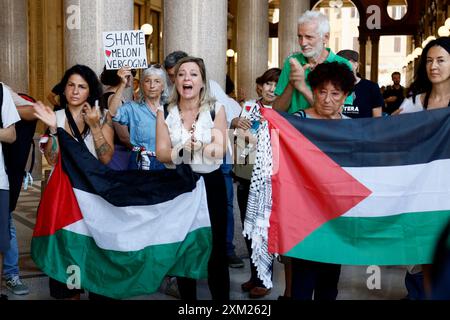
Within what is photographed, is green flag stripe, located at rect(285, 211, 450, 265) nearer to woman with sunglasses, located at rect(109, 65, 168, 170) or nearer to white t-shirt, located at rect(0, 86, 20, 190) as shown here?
woman with sunglasses, located at rect(109, 65, 168, 170)

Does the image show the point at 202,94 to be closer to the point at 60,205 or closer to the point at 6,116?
the point at 60,205

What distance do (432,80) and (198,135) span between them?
5.24ft

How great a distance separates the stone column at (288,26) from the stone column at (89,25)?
484 inches

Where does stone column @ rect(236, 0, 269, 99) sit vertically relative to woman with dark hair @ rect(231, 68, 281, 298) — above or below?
above

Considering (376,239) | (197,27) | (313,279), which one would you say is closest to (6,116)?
(313,279)

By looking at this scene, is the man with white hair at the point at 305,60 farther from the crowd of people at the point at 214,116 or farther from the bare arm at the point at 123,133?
the bare arm at the point at 123,133

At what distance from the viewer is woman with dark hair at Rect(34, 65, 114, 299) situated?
4422mm

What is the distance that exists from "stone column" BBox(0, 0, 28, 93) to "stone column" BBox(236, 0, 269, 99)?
22.0 feet

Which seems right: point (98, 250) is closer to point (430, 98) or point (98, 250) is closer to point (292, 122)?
point (292, 122)

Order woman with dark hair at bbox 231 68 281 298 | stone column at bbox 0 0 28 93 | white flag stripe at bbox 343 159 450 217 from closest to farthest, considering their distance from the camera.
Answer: white flag stripe at bbox 343 159 450 217 < woman with dark hair at bbox 231 68 281 298 < stone column at bbox 0 0 28 93

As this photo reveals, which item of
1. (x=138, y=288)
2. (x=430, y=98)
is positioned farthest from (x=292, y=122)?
(x=138, y=288)

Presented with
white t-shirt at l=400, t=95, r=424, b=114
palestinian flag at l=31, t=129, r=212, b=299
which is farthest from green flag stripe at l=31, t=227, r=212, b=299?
white t-shirt at l=400, t=95, r=424, b=114

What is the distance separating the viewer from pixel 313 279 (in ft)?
13.0

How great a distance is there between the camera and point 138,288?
416cm
